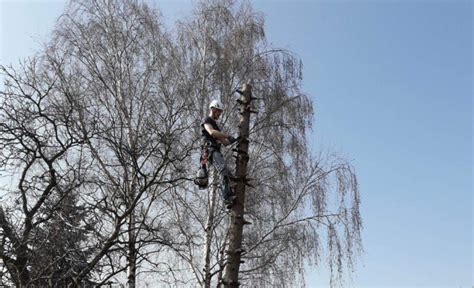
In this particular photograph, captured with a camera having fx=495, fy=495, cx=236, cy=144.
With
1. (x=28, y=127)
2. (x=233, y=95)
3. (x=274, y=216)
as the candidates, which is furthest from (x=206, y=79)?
(x=28, y=127)

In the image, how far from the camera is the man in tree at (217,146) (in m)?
4.35

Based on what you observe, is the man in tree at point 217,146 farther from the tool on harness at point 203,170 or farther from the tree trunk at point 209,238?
the tree trunk at point 209,238

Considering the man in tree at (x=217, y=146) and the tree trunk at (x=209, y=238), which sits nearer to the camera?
the man in tree at (x=217, y=146)

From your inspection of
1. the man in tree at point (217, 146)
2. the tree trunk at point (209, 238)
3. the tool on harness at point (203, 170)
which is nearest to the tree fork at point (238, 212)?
the man in tree at point (217, 146)

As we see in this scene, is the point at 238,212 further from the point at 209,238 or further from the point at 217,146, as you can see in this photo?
the point at 209,238

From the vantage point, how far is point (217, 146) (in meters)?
4.92

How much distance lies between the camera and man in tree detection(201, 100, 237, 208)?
4352 millimetres

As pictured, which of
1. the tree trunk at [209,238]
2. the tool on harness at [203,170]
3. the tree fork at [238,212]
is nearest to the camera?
the tree fork at [238,212]

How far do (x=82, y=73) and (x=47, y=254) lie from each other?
514 cm

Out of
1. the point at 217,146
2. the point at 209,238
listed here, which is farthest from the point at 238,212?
the point at 209,238

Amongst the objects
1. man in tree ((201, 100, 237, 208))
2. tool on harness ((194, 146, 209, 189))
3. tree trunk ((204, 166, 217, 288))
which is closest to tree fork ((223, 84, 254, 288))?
man in tree ((201, 100, 237, 208))

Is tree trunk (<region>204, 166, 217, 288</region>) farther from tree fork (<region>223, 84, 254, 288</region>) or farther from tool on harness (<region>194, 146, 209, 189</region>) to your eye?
tree fork (<region>223, 84, 254, 288</region>)

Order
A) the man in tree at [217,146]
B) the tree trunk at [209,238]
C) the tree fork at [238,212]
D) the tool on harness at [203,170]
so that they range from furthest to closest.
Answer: the tree trunk at [209,238], the tool on harness at [203,170], the man in tree at [217,146], the tree fork at [238,212]

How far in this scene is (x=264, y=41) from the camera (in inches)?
461
